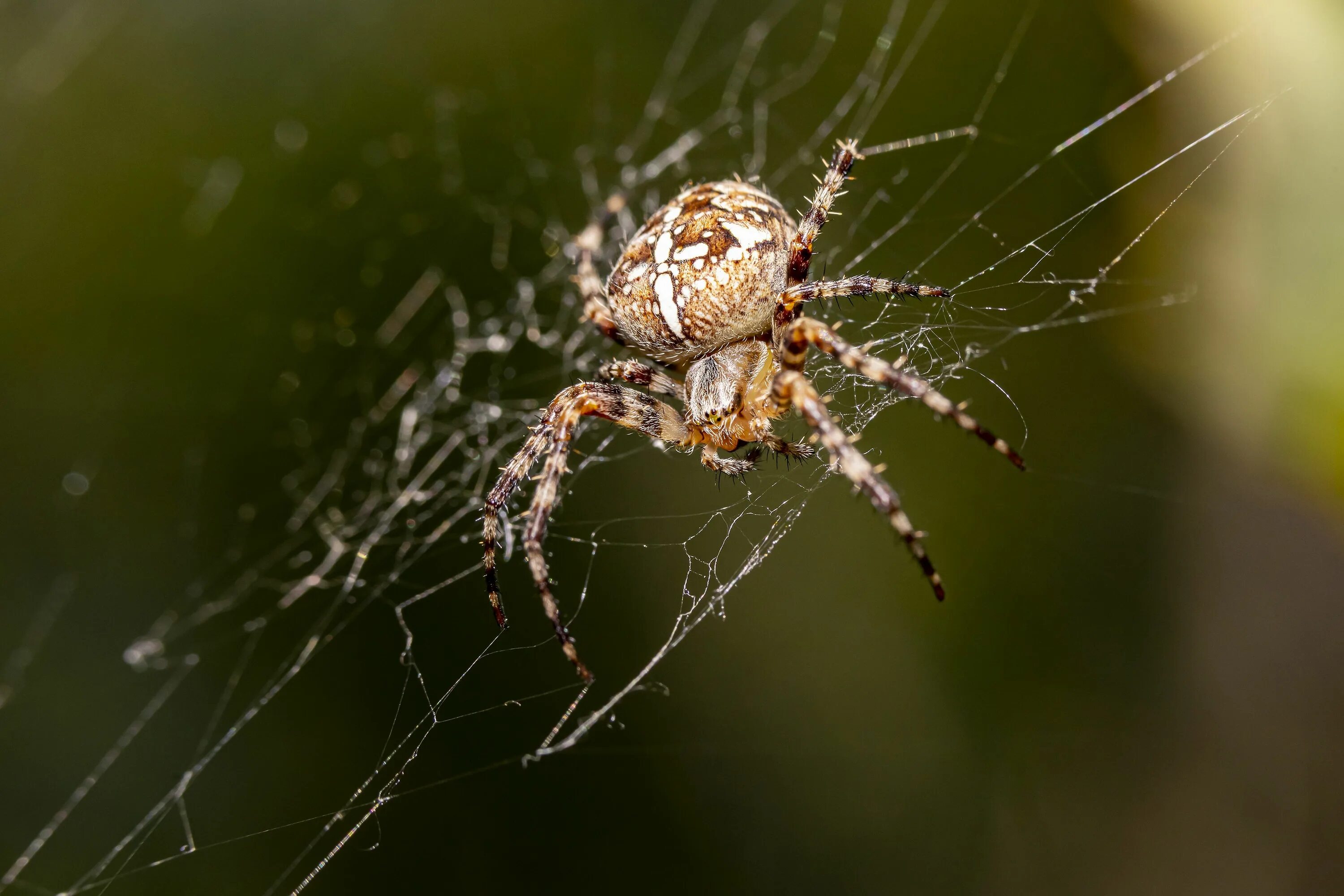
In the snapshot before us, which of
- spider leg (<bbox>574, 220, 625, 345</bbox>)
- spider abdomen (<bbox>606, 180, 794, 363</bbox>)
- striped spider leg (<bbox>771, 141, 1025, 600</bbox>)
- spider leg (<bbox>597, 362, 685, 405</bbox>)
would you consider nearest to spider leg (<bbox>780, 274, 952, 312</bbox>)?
striped spider leg (<bbox>771, 141, 1025, 600</bbox>)

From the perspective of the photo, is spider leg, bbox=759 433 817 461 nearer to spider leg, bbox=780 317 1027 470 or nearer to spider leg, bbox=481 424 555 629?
spider leg, bbox=780 317 1027 470

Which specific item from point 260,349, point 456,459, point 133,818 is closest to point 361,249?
point 260,349

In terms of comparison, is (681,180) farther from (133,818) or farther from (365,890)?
(133,818)

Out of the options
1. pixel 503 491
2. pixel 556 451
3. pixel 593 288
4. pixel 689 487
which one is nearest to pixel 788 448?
pixel 556 451

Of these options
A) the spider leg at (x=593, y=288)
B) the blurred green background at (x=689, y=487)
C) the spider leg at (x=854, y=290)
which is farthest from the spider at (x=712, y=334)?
the blurred green background at (x=689, y=487)

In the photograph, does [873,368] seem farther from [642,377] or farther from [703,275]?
[642,377]

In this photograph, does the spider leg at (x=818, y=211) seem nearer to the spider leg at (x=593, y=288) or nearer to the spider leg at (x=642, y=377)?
the spider leg at (x=642, y=377)
